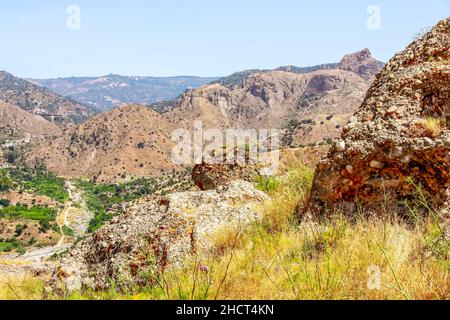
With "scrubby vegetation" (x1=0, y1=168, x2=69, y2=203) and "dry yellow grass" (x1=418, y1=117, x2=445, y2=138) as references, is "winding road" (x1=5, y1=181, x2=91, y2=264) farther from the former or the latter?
"dry yellow grass" (x1=418, y1=117, x2=445, y2=138)

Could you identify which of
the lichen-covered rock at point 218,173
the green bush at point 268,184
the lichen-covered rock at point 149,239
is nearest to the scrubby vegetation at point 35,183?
the lichen-covered rock at point 218,173

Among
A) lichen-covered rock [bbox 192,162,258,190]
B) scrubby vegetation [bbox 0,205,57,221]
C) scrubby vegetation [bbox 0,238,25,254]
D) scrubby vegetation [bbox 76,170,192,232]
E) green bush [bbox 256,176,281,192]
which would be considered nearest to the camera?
green bush [bbox 256,176,281,192]

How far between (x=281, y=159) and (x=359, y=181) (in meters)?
5.82

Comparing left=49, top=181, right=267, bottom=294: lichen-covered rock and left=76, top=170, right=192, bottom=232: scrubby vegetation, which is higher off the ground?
left=49, top=181, right=267, bottom=294: lichen-covered rock

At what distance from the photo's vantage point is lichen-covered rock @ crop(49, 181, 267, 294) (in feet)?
16.3

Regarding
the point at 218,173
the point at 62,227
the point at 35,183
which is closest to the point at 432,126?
the point at 218,173

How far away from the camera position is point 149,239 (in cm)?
538

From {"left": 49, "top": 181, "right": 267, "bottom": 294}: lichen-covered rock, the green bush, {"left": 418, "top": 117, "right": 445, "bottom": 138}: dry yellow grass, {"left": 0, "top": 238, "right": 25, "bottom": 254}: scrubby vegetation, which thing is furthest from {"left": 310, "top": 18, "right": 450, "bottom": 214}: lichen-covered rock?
{"left": 0, "top": 238, "right": 25, "bottom": 254}: scrubby vegetation

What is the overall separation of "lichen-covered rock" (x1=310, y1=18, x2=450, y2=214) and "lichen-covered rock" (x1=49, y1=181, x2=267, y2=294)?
1.40 m

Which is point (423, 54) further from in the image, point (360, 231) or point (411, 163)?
point (360, 231)

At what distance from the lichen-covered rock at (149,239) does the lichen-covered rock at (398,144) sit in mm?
1398

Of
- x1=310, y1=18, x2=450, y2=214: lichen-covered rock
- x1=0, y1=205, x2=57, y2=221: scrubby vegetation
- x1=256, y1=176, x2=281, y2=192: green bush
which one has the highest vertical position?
x1=310, y1=18, x2=450, y2=214: lichen-covered rock

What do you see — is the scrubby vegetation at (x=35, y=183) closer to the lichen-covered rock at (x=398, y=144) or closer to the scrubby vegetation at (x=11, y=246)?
the scrubby vegetation at (x=11, y=246)

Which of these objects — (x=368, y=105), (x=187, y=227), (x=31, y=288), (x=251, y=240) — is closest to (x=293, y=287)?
(x=251, y=240)
